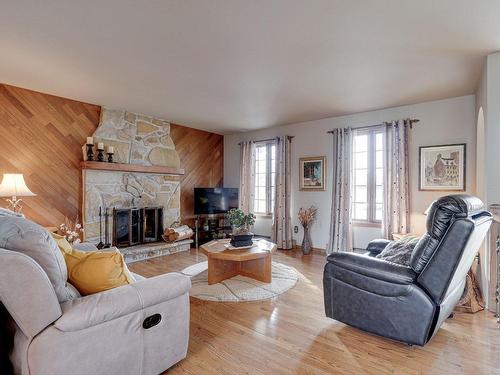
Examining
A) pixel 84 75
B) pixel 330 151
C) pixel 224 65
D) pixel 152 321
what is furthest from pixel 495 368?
pixel 84 75

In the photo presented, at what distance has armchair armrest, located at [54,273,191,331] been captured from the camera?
1.42m

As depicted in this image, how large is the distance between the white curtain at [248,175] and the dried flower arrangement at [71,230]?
317 cm

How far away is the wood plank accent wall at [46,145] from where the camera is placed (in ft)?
12.1

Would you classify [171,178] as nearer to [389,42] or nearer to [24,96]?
[24,96]

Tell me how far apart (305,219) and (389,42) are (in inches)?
132

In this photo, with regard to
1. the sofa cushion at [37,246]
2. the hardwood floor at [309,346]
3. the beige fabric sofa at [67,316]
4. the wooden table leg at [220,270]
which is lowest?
the hardwood floor at [309,346]

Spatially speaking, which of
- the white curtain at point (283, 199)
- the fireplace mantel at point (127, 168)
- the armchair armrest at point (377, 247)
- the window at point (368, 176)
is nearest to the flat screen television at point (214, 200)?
the fireplace mantel at point (127, 168)

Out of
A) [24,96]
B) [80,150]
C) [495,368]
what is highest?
[24,96]

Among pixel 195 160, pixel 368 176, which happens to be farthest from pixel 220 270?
pixel 195 160

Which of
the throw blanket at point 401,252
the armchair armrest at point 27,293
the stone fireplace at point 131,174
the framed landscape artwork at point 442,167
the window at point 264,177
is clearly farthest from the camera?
the window at point 264,177

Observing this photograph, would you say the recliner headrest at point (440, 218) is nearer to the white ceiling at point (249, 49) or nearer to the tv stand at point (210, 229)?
the white ceiling at point (249, 49)

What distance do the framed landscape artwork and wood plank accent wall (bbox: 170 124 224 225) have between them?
4.14m

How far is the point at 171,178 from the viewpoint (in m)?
5.55

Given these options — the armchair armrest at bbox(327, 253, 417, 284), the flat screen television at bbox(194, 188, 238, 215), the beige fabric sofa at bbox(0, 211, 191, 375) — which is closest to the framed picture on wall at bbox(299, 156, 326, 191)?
the flat screen television at bbox(194, 188, 238, 215)
